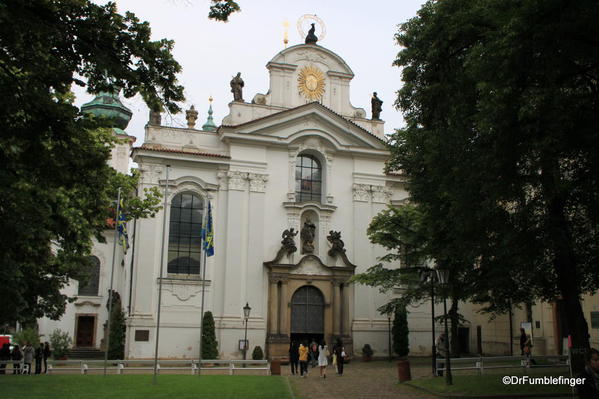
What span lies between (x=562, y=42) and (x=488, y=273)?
9044mm

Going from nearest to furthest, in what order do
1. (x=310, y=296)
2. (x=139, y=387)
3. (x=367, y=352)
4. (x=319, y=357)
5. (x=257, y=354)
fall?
(x=139, y=387), (x=319, y=357), (x=257, y=354), (x=367, y=352), (x=310, y=296)

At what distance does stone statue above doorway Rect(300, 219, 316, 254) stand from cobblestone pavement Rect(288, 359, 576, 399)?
8.52 m

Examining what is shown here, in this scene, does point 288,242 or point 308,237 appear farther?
point 308,237

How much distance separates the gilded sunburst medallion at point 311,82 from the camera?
36812mm

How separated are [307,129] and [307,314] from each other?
10.6 meters

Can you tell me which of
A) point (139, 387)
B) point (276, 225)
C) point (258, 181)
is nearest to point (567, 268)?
point (139, 387)

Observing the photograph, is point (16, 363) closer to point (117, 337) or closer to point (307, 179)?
point (117, 337)

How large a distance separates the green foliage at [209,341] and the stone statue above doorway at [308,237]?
21.8ft

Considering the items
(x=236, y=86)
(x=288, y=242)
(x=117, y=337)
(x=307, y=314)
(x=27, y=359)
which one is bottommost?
(x=27, y=359)

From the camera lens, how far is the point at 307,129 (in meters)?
35.2

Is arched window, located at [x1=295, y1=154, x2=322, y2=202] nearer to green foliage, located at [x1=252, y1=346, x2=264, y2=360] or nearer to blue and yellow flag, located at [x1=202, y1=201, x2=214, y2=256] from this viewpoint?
green foliage, located at [x1=252, y1=346, x2=264, y2=360]

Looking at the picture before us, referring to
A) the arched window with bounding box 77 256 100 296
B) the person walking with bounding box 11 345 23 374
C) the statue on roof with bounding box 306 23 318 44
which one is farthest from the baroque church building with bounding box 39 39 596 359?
the arched window with bounding box 77 256 100 296

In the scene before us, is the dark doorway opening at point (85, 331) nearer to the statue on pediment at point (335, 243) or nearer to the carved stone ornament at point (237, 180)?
the carved stone ornament at point (237, 180)

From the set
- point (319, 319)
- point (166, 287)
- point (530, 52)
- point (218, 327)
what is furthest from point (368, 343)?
point (530, 52)
